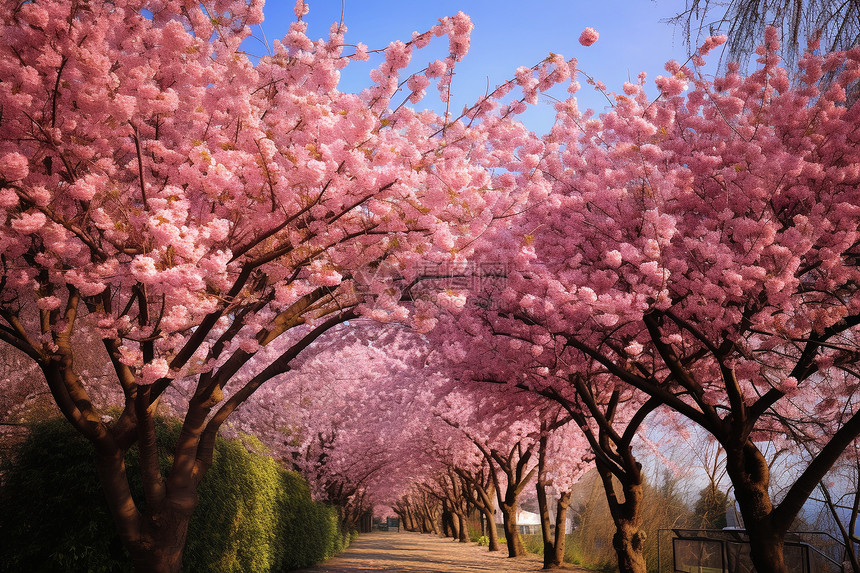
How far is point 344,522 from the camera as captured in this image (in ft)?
106

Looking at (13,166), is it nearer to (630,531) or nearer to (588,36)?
(588,36)

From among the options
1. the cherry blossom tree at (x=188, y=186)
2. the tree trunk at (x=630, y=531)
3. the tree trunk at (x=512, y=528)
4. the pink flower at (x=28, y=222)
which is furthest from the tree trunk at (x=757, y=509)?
the tree trunk at (x=512, y=528)

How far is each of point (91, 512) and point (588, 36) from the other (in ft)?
25.6

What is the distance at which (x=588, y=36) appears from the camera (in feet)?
23.9

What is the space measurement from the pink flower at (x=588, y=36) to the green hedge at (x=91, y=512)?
730 cm

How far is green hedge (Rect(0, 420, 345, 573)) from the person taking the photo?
22.5 feet

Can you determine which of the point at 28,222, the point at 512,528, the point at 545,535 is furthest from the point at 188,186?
the point at 512,528

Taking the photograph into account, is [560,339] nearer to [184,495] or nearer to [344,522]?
[184,495]

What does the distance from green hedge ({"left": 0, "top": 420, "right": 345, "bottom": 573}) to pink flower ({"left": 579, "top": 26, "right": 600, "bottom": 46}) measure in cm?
730

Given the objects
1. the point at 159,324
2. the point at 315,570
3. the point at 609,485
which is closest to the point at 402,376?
the point at 315,570

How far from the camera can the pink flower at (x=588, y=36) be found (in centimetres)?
725

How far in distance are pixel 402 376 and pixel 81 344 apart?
998 cm

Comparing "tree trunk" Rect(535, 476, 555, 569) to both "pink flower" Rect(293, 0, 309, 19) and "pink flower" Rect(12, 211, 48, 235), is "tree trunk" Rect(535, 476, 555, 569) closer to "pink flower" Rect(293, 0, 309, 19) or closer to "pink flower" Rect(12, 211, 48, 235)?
"pink flower" Rect(293, 0, 309, 19)

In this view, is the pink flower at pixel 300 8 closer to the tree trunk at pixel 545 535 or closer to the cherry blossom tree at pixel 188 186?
the cherry blossom tree at pixel 188 186
